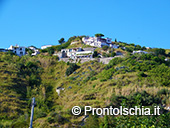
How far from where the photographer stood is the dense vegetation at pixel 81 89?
41969 millimetres

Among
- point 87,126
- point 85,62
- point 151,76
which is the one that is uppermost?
point 85,62

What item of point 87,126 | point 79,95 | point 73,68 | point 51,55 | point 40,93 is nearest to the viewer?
point 87,126

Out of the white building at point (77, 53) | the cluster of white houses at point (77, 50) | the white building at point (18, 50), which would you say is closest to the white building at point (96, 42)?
the cluster of white houses at point (77, 50)

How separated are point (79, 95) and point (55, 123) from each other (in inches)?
418

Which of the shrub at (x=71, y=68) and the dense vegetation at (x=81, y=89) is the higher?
the shrub at (x=71, y=68)

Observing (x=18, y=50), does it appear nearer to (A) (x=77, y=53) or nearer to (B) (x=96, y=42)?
(A) (x=77, y=53)

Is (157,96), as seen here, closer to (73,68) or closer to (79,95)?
(79,95)

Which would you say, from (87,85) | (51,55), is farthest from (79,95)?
(51,55)

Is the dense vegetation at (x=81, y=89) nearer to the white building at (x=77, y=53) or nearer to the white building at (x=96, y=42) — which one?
the white building at (x=77, y=53)

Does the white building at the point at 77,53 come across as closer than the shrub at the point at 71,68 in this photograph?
No

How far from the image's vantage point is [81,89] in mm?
54875

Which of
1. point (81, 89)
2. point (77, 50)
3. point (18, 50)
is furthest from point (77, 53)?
point (81, 89)

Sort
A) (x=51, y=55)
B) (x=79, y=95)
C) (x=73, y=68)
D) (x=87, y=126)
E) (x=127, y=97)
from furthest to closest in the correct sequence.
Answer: (x=51, y=55), (x=73, y=68), (x=79, y=95), (x=127, y=97), (x=87, y=126)

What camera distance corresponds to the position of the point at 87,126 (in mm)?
40656
